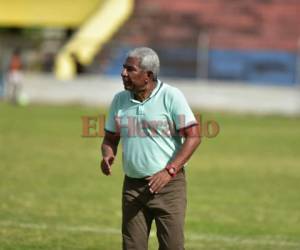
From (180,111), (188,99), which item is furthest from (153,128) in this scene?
(188,99)

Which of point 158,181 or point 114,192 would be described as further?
point 114,192

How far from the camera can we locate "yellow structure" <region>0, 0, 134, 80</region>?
41938 millimetres

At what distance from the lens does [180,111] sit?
24.8ft

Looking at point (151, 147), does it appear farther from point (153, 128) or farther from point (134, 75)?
point (134, 75)

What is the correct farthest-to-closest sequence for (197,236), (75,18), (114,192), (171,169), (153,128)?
(75,18) < (114,192) < (197,236) < (153,128) < (171,169)

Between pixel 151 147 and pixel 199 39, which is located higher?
pixel 199 39

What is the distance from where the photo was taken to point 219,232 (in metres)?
12.1

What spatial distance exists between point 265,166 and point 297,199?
14.9ft

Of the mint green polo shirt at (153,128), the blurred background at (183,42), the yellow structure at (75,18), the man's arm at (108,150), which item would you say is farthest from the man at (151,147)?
the yellow structure at (75,18)

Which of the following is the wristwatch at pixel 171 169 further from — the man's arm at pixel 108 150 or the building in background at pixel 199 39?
the building in background at pixel 199 39

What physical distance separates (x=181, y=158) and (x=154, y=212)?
0.54m

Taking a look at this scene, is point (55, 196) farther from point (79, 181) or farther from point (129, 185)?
point (129, 185)

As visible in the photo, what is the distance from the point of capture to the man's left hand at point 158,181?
24.7ft

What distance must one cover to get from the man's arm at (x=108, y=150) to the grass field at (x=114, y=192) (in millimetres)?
2748
